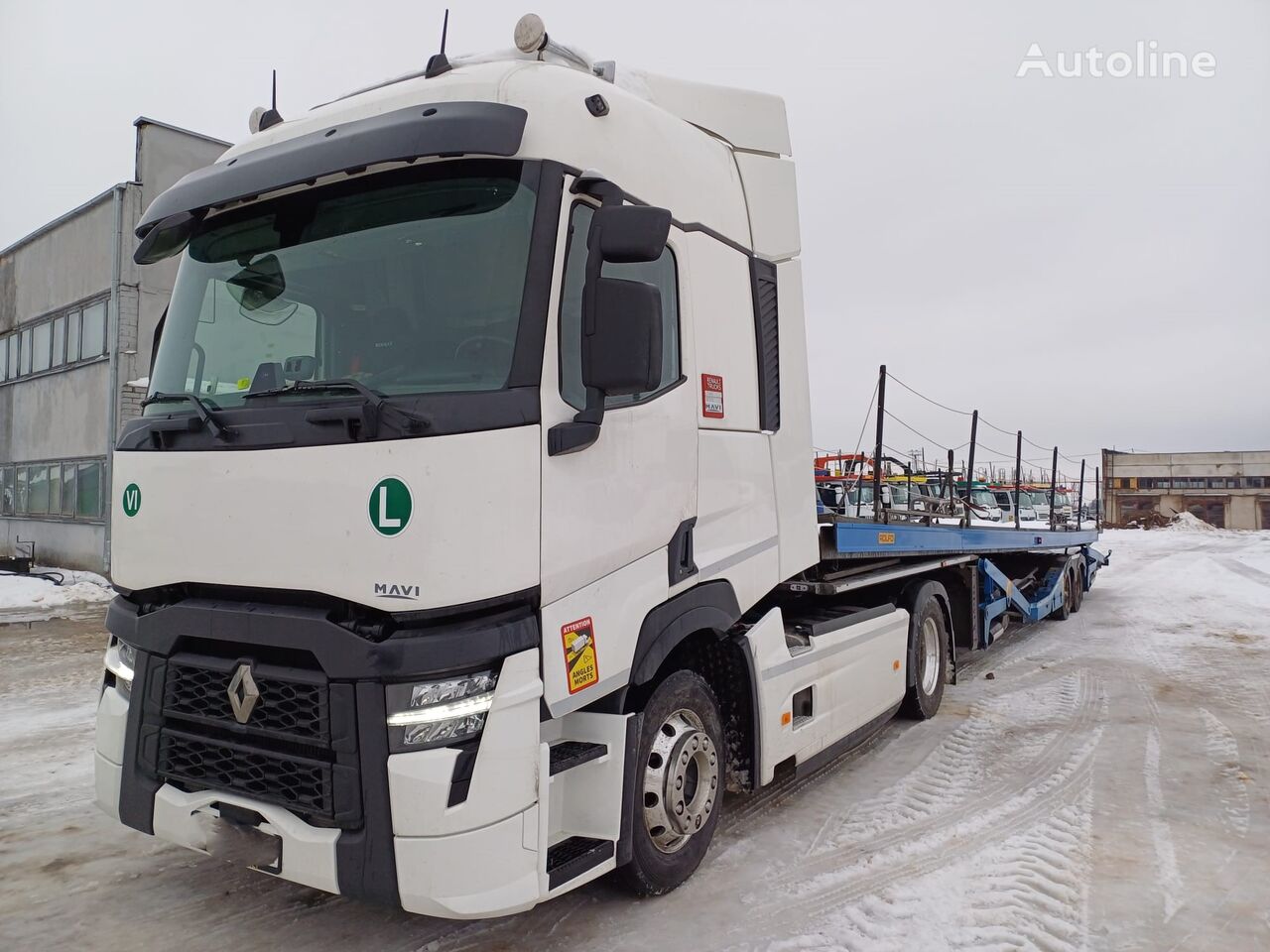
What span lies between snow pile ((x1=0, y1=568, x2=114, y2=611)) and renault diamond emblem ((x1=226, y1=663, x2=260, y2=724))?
494 inches

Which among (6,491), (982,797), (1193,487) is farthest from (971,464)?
(1193,487)

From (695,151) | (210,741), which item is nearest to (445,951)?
(210,741)

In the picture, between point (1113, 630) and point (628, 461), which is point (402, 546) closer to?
point (628, 461)

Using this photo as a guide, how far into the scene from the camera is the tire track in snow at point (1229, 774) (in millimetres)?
4488

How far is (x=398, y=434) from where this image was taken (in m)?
2.64

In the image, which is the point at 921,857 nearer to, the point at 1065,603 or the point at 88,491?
the point at 1065,603

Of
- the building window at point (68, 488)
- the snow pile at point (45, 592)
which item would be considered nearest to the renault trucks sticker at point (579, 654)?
the snow pile at point (45, 592)

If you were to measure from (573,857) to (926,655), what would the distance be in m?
4.45

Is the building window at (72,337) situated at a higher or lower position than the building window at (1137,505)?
higher

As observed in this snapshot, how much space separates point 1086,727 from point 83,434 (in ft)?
59.1

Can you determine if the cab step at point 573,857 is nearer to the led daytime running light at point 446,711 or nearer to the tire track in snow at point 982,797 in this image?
the led daytime running light at point 446,711

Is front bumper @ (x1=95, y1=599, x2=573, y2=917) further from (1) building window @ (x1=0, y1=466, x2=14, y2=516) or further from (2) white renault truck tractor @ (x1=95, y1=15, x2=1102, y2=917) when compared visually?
(1) building window @ (x1=0, y1=466, x2=14, y2=516)

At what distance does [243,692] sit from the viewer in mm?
2795

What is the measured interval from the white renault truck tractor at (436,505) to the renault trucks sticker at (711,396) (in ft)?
0.06
